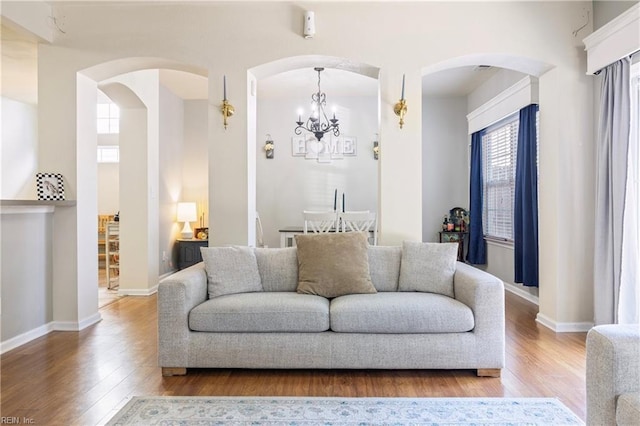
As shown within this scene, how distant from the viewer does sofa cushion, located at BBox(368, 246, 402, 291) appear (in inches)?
119

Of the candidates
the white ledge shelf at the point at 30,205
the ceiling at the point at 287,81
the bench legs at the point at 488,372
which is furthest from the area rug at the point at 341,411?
the ceiling at the point at 287,81

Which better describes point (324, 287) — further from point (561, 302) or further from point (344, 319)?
point (561, 302)

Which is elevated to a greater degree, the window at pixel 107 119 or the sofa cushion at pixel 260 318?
the window at pixel 107 119

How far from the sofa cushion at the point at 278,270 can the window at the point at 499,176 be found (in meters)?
3.28

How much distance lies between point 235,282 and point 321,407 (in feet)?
3.69

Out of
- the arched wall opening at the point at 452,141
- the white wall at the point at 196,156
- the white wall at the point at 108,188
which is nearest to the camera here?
the arched wall opening at the point at 452,141

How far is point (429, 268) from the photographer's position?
116 inches

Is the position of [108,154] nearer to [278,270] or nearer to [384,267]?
[278,270]

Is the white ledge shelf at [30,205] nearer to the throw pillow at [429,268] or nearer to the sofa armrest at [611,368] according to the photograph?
the throw pillow at [429,268]

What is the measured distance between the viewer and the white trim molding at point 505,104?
4277mm

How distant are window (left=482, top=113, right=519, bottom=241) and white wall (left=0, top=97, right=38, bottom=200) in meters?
7.50

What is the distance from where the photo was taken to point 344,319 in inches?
99.4

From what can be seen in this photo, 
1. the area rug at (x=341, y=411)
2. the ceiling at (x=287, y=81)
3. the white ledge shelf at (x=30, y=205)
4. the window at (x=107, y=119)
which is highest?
the ceiling at (x=287, y=81)

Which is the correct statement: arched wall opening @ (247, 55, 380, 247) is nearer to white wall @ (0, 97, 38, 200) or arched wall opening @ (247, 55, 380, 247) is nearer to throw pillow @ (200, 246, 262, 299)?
throw pillow @ (200, 246, 262, 299)
